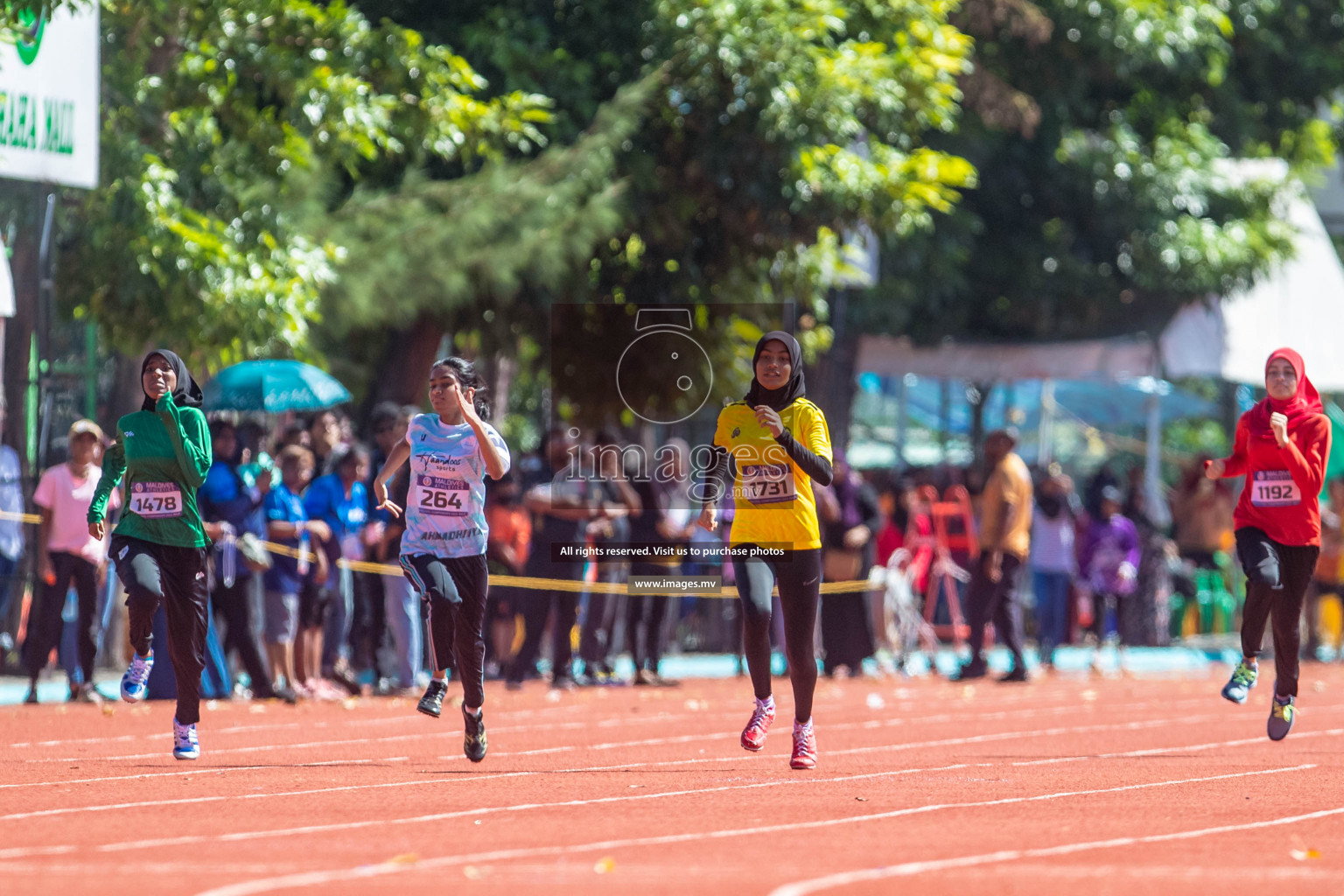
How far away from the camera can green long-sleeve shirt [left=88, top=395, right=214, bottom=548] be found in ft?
35.4

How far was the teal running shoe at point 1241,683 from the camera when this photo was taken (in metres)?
12.1

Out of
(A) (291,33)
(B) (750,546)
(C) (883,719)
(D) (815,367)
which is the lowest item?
(C) (883,719)

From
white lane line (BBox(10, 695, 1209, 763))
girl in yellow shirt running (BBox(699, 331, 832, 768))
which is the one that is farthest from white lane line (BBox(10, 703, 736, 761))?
girl in yellow shirt running (BBox(699, 331, 832, 768))

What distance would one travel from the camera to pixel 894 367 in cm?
2866

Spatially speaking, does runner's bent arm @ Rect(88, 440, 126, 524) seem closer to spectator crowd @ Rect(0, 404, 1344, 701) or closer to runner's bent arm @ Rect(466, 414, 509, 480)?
runner's bent arm @ Rect(466, 414, 509, 480)

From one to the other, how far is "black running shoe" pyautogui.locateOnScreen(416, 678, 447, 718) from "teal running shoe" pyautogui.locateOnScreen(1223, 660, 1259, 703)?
4116 millimetres

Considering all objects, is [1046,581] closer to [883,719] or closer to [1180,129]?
[883,719]

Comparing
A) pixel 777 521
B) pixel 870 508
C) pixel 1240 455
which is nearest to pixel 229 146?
pixel 870 508

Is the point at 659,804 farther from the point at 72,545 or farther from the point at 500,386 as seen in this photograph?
the point at 500,386

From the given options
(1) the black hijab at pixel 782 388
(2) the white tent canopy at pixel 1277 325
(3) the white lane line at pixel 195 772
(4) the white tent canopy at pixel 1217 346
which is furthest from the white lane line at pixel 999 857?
(4) the white tent canopy at pixel 1217 346

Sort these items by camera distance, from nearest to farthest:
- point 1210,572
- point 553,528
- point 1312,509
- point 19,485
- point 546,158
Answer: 1. point 1312,509
2. point 19,485
3. point 553,528
4. point 546,158
5. point 1210,572

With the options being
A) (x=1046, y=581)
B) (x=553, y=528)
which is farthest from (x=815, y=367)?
(x=553, y=528)

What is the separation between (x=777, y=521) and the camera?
10586 millimetres

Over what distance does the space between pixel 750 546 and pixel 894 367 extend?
59.6 ft
